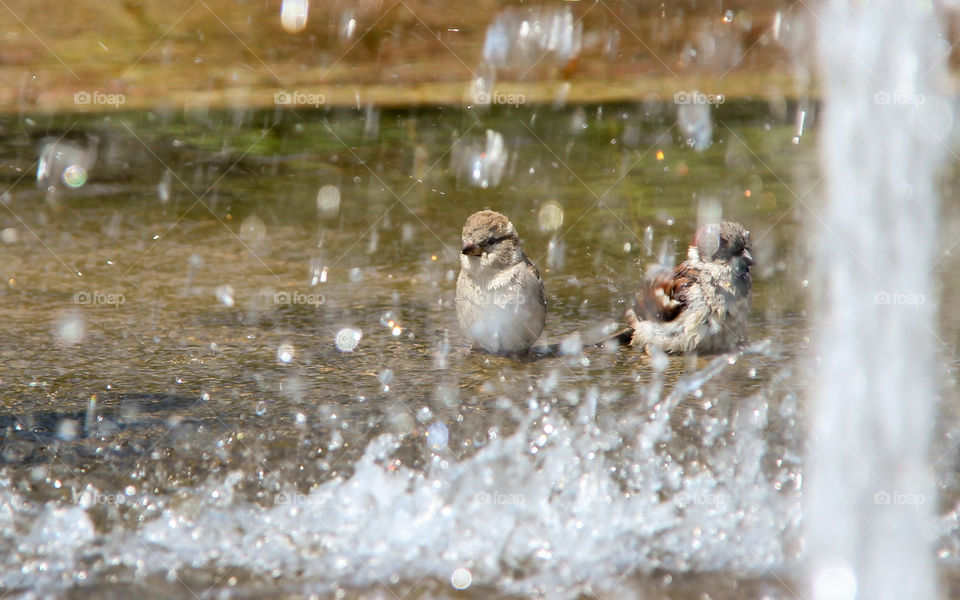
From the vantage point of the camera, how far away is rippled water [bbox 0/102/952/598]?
289cm

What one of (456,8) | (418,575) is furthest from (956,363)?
(456,8)

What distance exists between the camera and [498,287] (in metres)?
4.07

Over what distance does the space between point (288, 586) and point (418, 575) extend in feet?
1.13

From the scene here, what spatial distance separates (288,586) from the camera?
275 centimetres

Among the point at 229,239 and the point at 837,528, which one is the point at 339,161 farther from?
the point at 837,528

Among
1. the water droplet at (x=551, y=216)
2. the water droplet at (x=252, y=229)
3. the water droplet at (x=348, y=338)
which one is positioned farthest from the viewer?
the water droplet at (x=551, y=216)
